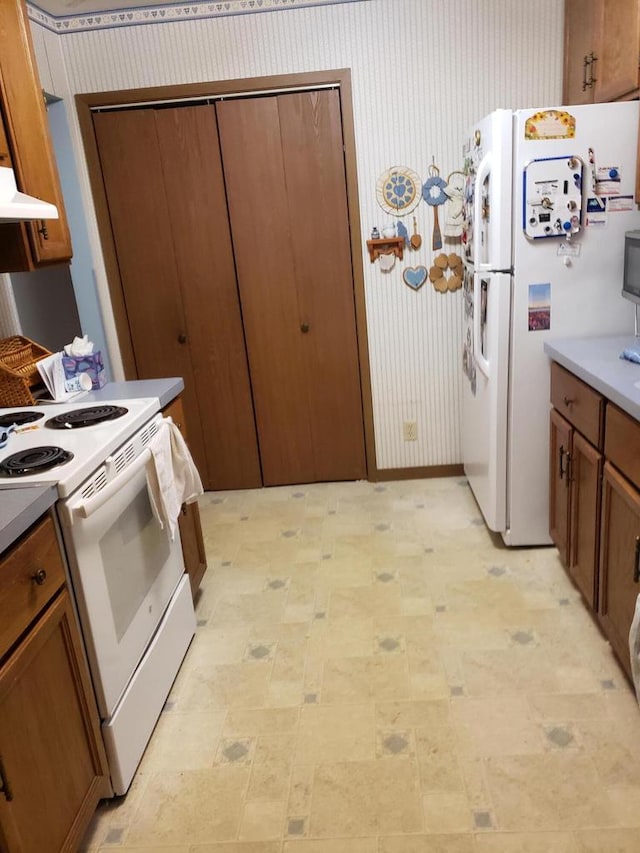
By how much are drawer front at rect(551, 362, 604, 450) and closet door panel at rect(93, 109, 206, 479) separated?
1929 mm

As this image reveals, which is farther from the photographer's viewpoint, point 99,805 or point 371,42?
point 371,42

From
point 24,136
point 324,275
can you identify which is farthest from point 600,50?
point 24,136

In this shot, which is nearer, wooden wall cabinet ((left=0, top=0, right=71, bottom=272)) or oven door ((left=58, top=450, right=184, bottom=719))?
oven door ((left=58, top=450, right=184, bottom=719))

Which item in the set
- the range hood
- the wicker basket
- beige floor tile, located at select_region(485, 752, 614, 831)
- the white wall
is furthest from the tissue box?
beige floor tile, located at select_region(485, 752, 614, 831)

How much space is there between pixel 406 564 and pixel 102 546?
145 centimetres

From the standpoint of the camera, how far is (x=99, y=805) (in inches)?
67.1

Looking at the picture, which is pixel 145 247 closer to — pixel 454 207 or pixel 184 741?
pixel 454 207

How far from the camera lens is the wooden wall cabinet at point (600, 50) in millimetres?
2203

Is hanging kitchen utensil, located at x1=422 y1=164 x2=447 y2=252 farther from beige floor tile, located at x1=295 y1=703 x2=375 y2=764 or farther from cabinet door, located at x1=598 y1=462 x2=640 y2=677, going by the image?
beige floor tile, located at x1=295 y1=703 x2=375 y2=764

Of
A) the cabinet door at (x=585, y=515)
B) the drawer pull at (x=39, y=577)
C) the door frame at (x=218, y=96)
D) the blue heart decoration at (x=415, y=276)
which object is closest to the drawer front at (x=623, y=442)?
the cabinet door at (x=585, y=515)

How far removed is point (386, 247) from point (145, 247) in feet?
4.02

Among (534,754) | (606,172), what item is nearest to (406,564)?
(534,754)

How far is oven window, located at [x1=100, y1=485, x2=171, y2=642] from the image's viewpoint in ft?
5.60

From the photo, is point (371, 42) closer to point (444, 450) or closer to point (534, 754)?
point (444, 450)
